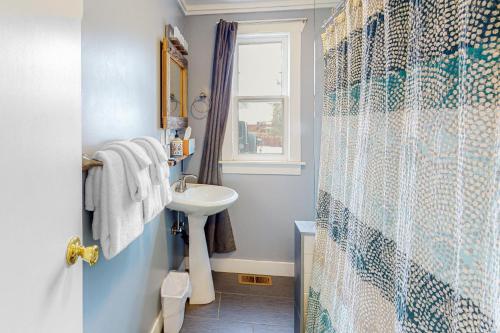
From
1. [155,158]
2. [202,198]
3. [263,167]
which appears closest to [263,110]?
[263,167]

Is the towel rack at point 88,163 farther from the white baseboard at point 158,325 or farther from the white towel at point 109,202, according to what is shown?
the white baseboard at point 158,325

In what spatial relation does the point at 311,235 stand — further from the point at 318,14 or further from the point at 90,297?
the point at 318,14

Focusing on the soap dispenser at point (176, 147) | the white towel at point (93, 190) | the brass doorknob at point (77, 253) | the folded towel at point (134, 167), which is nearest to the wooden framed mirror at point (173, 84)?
the soap dispenser at point (176, 147)

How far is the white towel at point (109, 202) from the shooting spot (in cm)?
99

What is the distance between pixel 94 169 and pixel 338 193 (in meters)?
1.00

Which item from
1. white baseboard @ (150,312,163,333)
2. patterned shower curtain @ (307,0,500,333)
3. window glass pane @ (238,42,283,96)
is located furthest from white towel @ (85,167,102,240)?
window glass pane @ (238,42,283,96)

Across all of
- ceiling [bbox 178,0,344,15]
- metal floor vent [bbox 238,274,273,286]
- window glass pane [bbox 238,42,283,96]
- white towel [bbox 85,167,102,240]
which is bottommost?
metal floor vent [bbox 238,274,273,286]

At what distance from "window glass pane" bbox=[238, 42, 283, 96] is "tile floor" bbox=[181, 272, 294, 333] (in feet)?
5.64

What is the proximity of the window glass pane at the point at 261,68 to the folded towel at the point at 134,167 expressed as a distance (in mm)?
1610

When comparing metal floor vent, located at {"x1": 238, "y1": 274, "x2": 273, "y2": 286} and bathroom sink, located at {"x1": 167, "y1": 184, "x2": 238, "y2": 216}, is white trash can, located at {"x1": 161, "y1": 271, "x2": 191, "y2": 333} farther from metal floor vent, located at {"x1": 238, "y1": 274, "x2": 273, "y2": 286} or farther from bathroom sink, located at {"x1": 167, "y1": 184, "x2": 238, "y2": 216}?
metal floor vent, located at {"x1": 238, "y1": 274, "x2": 273, "y2": 286}

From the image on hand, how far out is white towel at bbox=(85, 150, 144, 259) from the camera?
Result: 986 mm

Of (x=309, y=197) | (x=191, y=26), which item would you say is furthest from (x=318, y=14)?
(x=309, y=197)

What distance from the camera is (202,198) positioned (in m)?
2.26

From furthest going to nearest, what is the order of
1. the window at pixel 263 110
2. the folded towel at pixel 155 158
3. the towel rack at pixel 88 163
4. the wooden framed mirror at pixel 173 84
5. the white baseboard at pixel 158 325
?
1. the window at pixel 263 110
2. the wooden framed mirror at pixel 173 84
3. the white baseboard at pixel 158 325
4. the folded towel at pixel 155 158
5. the towel rack at pixel 88 163
